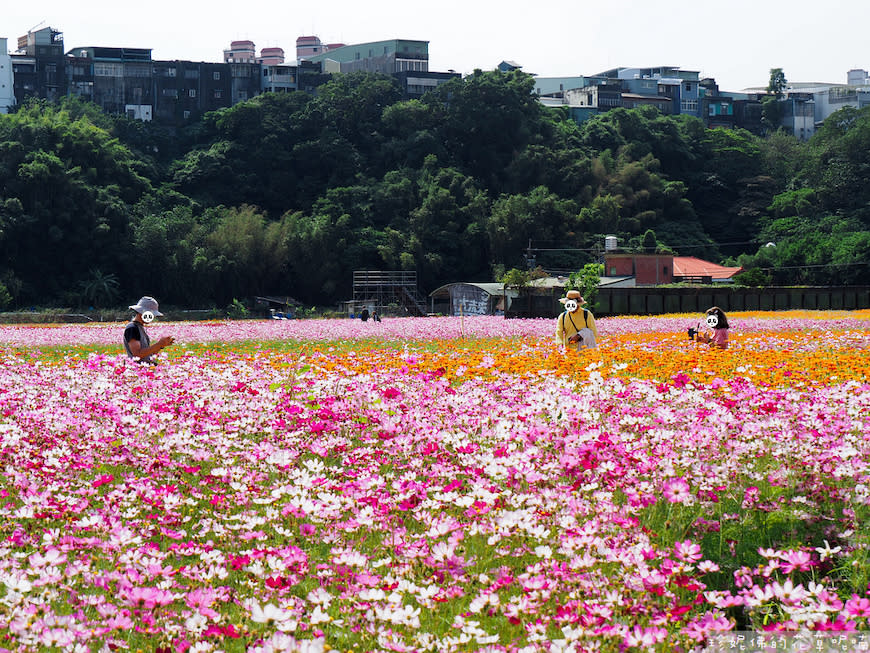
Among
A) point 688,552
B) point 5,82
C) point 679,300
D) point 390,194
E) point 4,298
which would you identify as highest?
point 5,82

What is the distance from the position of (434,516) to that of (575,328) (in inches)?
382

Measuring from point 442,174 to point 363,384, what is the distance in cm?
7860

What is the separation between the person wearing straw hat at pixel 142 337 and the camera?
11.9 meters

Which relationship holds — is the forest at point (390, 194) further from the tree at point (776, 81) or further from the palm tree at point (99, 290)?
the tree at point (776, 81)

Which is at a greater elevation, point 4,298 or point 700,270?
point 700,270


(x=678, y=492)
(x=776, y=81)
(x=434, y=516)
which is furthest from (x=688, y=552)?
(x=776, y=81)

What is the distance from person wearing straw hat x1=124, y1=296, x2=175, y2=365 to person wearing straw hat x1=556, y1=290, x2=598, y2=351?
5.62 m

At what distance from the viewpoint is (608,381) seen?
886cm

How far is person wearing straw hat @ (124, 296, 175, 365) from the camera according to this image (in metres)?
11.9

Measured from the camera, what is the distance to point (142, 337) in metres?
13.0

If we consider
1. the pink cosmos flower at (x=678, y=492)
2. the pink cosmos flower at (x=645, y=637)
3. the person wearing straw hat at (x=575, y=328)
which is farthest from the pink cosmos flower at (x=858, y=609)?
the person wearing straw hat at (x=575, y=328)

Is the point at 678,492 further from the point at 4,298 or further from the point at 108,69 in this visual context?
the point at 108,69

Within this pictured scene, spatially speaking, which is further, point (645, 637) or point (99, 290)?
point (99, 290)

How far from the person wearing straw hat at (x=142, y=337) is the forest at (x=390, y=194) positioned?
5371 centimetres
